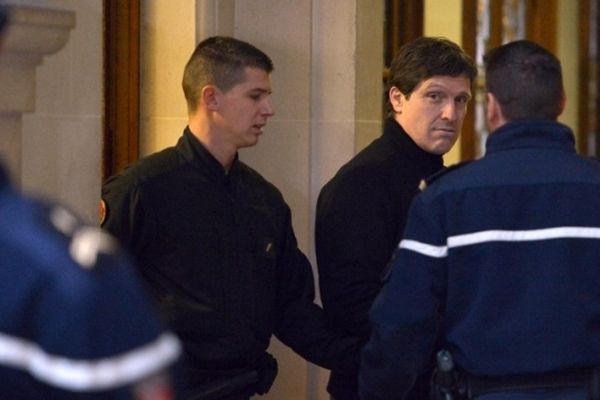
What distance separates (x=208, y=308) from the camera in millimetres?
4391

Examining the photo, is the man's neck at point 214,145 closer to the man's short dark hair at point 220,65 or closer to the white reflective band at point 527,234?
the man's short dark hair at point 220,65

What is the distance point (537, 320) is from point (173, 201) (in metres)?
1.37

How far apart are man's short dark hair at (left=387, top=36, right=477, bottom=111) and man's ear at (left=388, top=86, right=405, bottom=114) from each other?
0.05ft

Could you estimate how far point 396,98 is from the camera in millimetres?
4789

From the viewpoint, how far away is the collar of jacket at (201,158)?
4559 millimetres

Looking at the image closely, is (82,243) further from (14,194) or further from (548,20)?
(548,20)

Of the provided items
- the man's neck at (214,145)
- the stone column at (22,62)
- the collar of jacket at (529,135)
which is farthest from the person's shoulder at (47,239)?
the man's neck at (214,145)

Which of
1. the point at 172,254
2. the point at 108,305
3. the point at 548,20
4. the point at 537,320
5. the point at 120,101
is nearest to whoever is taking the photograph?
the point at 108,305

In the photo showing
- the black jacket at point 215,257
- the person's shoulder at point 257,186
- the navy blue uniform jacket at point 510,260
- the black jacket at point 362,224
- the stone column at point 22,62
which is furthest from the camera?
the person's shoulder at point 257,186

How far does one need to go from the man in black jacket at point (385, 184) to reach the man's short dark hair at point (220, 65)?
483 mm

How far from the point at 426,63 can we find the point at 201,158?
835mm

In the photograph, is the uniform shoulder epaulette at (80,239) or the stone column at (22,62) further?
the stone column at (22,62)

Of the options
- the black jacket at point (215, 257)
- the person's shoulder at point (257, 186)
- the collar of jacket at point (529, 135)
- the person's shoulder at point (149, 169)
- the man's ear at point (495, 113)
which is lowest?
the black jacket at point (215, 257)

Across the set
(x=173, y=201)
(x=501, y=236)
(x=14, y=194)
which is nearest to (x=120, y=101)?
(x=173, y=201)
